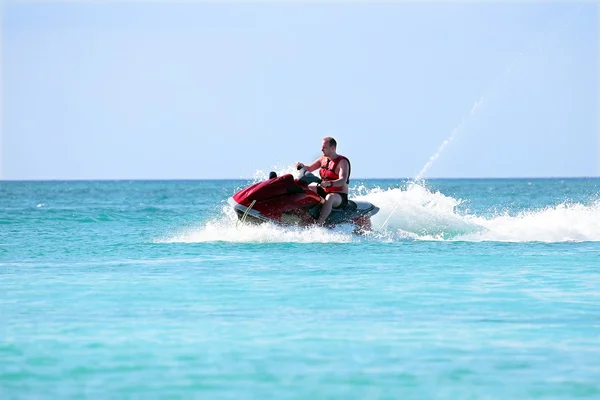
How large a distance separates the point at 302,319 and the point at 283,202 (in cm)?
528

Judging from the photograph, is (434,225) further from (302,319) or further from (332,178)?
(302,319)

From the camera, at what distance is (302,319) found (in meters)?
6.30

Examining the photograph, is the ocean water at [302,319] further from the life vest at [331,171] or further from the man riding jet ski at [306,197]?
the life vest at [331,171]

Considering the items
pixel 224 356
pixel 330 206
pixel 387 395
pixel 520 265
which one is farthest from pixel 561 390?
pixel 330 206

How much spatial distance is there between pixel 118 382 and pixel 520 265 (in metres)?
5.84

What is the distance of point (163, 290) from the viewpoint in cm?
777

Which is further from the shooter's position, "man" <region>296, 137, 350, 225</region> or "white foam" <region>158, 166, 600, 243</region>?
"white foam" <region>158, 166, 600, 243</region>

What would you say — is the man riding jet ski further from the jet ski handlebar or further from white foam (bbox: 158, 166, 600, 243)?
white foam (bbox: 158, 166, 600, 243)

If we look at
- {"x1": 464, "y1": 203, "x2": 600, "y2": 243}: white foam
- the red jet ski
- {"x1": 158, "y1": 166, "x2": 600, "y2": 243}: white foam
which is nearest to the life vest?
the red jet ski

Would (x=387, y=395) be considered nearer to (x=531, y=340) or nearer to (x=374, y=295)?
(x=531, y=340)

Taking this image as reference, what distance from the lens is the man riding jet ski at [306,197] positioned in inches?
452

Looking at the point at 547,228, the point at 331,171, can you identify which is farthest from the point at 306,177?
the point at 547,228

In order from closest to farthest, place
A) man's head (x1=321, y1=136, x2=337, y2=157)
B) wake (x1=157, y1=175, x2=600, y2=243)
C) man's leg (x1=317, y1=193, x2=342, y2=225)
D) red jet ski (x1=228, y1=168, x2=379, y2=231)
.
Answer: red jet ski (x1=228, y1=168, x2=379, y2=231)
man's leg (x1=317, y1=193, x2=342, y2=225)
man's head (x1=321, y1=136, x2=337, y2=157)
wake (x1=157, y1=175, x2=600, y2=243)

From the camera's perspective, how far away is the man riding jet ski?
37.6 feet
